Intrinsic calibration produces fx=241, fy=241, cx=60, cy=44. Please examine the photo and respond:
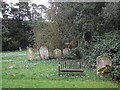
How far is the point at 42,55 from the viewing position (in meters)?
19.7

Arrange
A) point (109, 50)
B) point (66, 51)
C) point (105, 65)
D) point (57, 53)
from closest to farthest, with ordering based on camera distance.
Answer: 1. point (105, 65)
2. point (109, 50)
3. point (57, 53)
4. point (66, 51)

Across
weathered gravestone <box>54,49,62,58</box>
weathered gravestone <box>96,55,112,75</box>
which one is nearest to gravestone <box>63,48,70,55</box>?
weathered gravestone <box>54,49,62,58</box>

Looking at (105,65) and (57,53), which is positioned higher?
(105,65)

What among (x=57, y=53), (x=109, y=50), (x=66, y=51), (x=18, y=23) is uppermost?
(x=18, y=23)

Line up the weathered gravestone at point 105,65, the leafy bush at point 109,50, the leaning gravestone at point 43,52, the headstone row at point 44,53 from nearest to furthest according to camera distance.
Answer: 1. the leafy bush at point 109,50
2. the weathered gravestone at point 105,65
3. the headstone row at point 44,53
4. the leaning gravestone at point 43,52

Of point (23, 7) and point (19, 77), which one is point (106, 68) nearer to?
point (19, 77)

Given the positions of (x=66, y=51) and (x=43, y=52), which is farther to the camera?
(x=66, y=51)

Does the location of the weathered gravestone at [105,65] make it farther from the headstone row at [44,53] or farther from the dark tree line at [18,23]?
the dark tree line at [18,23]

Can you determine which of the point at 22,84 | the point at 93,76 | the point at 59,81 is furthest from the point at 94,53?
the point at 22,84

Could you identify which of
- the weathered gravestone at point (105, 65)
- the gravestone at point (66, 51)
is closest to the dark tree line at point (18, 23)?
the gravestone at point (66, 51)

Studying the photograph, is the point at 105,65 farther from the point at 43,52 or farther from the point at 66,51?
the point at 66,51

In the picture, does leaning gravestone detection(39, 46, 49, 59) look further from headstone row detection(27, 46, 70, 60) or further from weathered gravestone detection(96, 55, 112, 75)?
weathered gravestone detection(96, 55, 112, 75)

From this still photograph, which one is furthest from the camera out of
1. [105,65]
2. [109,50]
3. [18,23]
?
[18,23]

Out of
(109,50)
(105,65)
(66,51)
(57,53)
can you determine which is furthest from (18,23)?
(105,65)
